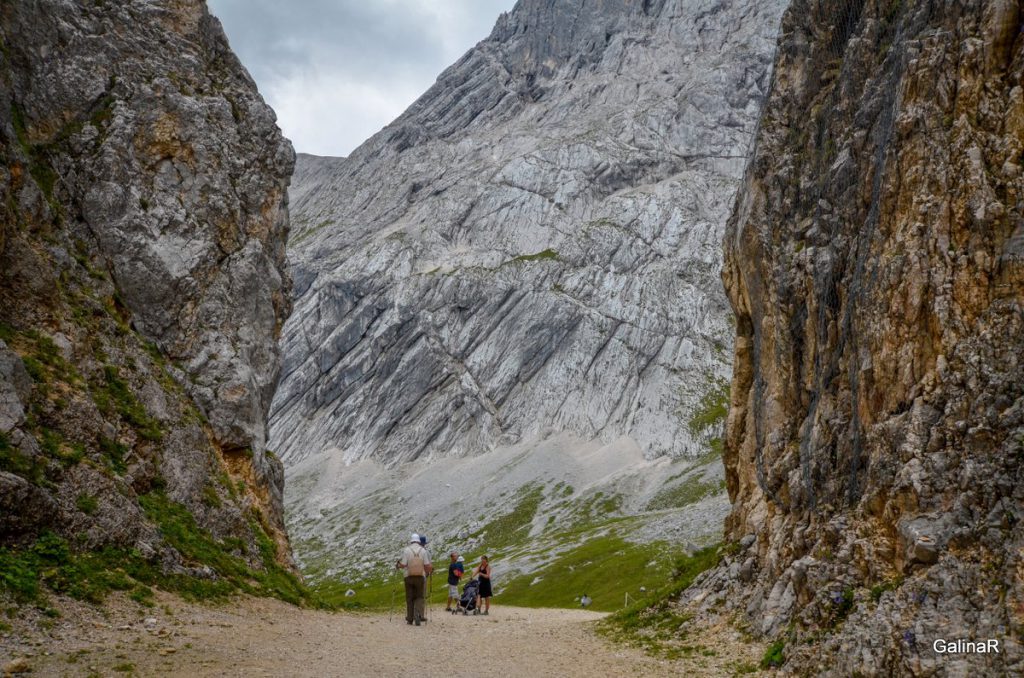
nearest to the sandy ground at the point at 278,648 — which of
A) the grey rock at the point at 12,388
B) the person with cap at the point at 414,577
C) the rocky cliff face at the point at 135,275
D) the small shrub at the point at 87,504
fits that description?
the person with cap at the point at 414,577

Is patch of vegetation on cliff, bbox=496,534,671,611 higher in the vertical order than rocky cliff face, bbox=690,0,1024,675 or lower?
lower

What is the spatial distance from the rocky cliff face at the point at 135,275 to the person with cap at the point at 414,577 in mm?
7831

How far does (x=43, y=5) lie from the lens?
125ft

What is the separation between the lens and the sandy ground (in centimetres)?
1280

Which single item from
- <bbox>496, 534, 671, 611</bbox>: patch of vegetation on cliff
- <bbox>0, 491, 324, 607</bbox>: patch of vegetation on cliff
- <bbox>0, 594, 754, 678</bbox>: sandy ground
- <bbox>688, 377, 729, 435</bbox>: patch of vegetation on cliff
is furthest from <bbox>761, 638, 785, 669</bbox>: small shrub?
<bbox>688, 377, 729, 435</bbox>: patch of vegetation on cliff

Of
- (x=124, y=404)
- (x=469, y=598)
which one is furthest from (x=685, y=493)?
(x=124, y=404)

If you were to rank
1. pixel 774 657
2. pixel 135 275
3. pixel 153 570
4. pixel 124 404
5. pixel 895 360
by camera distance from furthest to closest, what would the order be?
pixel 135 275 → pixel 124 404 → pixel 153 570 → pixel 895 360 → pixel 774 657

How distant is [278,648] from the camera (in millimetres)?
16438

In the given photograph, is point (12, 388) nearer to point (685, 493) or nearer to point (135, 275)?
point (135, 275)

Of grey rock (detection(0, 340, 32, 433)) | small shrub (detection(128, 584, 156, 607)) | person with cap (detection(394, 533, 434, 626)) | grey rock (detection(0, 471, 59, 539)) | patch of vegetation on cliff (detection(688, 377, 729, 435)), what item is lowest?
person with cap (detection(394, 533, 434, 626))

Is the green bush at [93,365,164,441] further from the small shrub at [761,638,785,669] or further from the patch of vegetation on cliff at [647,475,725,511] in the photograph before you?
the patch of vegetation on cliff at [647,475,725,511]

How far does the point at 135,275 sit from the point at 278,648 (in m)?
27.1

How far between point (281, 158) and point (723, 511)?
71.0m

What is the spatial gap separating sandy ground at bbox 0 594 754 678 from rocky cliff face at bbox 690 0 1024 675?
487 cm
